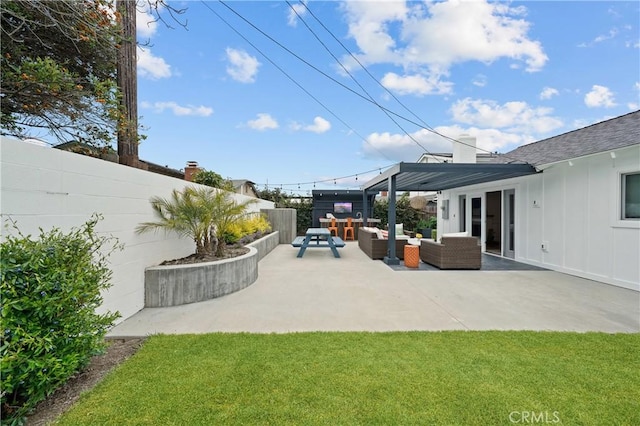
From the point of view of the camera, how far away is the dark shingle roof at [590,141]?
5.50m

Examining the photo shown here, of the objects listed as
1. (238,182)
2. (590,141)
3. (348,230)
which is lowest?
(348,230)

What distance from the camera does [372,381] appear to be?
2.26 m

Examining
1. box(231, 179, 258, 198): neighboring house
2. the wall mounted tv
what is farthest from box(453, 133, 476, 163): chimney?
box(231, 179, 258, 198): neighboring house

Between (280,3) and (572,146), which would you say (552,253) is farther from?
(280,3)

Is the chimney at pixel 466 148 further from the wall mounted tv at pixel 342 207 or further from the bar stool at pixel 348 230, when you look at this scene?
the wall mounted tv at pixel 342 207

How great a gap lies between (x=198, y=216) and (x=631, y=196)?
8.08 metres

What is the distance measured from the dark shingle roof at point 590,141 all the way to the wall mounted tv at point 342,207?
32.0 ft

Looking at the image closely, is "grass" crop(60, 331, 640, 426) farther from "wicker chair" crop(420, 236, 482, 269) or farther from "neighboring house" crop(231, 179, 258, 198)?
"neighboring house" crop(231, 179, 258, 198)

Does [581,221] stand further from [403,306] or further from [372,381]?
[372,381]

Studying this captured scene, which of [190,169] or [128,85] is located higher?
[128,85]

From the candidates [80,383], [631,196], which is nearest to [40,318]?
[80,383]

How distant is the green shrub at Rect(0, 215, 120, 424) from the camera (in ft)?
5.45

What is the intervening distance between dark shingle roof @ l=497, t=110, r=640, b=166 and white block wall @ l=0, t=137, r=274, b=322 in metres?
8.26

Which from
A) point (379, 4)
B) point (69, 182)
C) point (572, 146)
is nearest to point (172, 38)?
point (69, 182)
